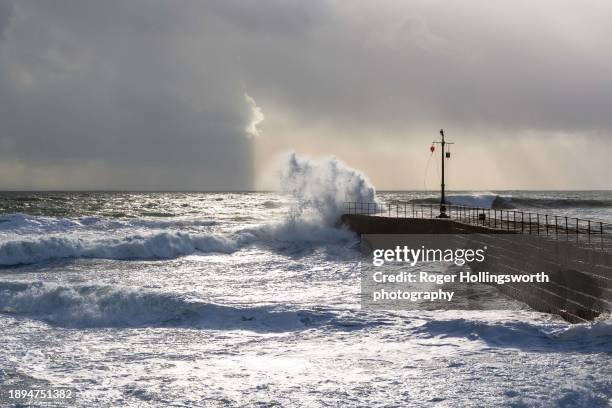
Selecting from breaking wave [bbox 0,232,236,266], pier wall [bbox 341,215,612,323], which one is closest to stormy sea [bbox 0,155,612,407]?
pier wall [bbox 341,215,612,323]

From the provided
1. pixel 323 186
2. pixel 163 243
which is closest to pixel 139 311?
pixel 163 243

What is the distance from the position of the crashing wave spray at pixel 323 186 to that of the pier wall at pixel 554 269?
15.7 m

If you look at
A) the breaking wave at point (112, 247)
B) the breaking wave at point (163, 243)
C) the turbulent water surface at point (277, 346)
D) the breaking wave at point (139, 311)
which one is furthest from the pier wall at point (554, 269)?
the breaking wave at point (112, 247)

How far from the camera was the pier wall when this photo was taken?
11.7 meters

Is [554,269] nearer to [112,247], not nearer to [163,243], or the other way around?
[163,243]

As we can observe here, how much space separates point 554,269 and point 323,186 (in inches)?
971

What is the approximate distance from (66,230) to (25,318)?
1006 inches

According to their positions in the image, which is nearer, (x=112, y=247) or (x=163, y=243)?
(x=112, y=247)

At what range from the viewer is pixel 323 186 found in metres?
37.7

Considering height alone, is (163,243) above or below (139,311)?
above

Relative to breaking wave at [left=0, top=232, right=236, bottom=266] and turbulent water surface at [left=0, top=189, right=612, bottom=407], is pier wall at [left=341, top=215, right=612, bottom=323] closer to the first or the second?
turbulent water surface at [left=0, top=189, right=612, bottom=407]

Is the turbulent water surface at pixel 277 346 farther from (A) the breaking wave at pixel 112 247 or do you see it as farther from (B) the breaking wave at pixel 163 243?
(B) the breaking wave at pixel 163 243

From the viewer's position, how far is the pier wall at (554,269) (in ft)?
38.3

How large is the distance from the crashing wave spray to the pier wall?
15.7 meters
